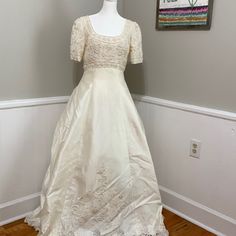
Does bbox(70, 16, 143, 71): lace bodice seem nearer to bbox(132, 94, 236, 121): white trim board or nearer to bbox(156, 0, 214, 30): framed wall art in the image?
bbox(156, 0, 214, 30): framed wall art

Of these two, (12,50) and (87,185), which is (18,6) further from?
(87,185)

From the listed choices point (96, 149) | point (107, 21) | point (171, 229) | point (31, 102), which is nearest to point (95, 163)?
point (96, 149)

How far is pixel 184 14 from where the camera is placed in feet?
5.68

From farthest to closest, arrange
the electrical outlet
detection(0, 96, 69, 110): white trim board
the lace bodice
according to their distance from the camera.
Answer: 1. the electrical outlet
2. detection(0, 96, 69, 110): white trim board
3. the lace bodice

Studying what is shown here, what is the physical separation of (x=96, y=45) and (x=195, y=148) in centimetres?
85

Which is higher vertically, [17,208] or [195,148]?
[195,148]

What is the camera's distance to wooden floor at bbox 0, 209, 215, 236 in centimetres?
174

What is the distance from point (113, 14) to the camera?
162 centimetres

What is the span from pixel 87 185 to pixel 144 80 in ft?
2.75

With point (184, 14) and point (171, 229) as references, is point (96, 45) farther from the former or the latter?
point (171, 229)

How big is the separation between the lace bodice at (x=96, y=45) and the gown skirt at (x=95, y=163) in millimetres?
51

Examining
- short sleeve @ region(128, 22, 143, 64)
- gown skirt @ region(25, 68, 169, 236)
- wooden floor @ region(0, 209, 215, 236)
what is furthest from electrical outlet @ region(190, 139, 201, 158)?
short sleeve @ region(128, 22, 143, 64)

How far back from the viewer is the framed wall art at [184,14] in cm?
164

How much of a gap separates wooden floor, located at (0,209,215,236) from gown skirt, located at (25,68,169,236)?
5.6 inches
